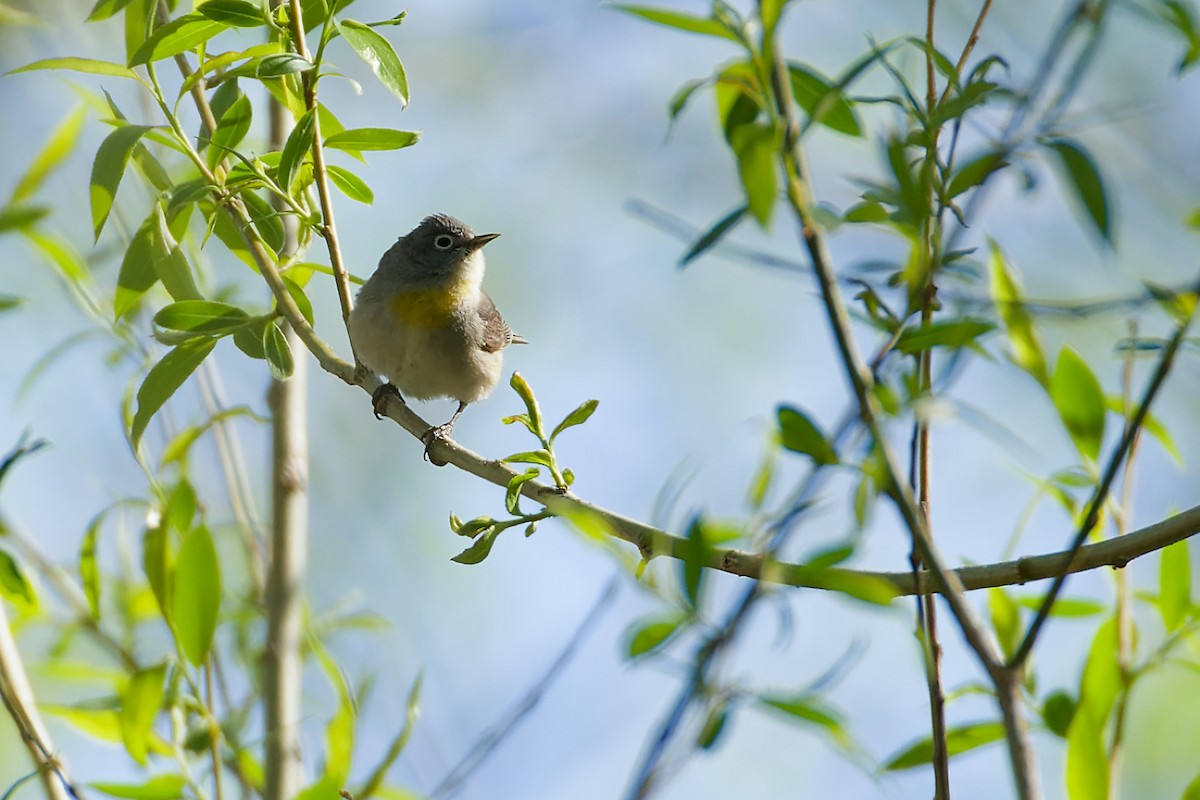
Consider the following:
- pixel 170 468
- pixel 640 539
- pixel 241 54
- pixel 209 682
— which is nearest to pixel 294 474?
pixel 170 468

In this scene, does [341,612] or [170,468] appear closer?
[170,468]

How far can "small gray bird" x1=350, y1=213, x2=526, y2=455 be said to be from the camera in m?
3.69

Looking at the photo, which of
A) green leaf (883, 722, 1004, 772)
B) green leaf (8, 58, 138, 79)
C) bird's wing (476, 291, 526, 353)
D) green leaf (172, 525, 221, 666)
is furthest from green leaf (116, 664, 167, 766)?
bird's wing (476, 291, 526, 353)

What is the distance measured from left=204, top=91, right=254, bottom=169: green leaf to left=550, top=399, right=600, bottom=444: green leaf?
71 centimetres

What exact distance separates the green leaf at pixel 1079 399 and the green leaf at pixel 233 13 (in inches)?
50.3

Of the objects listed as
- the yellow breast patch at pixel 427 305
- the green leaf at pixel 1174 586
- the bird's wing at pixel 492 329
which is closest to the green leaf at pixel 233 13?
the green leaf at pixel 1174 586

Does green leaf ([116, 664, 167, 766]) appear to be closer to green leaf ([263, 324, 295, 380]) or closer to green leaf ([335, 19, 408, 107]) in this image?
green leaf ([263, 324, 295, 380])

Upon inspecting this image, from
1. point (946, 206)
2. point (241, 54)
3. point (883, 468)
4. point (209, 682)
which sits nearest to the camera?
point (883, 468)

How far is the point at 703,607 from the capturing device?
1.08 m

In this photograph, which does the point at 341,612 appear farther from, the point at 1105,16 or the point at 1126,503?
the point at 1105,16

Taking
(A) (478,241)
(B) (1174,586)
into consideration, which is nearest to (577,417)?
(B) (1174,586)

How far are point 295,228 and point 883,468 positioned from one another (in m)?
1.85

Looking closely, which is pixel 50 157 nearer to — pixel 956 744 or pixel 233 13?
pixel 233 13

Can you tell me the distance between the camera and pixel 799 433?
1.05m
